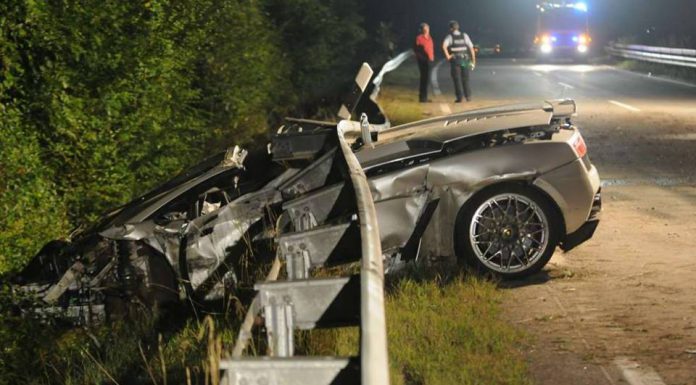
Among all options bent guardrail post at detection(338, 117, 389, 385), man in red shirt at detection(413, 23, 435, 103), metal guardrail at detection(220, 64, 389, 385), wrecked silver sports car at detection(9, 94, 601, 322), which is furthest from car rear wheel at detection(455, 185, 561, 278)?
man in red shirt at detection(413, 23, 435, 103)

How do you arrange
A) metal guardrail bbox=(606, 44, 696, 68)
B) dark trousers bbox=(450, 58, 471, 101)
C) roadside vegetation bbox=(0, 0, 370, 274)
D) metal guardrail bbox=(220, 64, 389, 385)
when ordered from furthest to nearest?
1. metal guardrail bbox=(606, 44, 696, 68)
2. dark trousers bbox=(450, 58, 471, 101)
3. roadside vegetation bbox=(0, 0, 370, 274)
4. metal guardrail bbox=(220, 64, 389, 385)

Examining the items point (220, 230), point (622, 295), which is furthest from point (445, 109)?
point (220, 230)

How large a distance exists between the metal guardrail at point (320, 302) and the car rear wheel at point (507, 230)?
1.20 meters

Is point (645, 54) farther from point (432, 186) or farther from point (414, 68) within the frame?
point (432, 186)

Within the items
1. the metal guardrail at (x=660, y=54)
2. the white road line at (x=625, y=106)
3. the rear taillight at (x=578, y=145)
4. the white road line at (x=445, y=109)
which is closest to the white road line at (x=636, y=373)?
the rear taillight at (x=578, y=145)

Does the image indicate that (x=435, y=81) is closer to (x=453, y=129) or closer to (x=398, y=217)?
(x=453, y=129)

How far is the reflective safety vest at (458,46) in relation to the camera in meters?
25.8

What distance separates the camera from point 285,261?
6371 millimetres

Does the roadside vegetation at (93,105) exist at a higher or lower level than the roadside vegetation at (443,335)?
higher

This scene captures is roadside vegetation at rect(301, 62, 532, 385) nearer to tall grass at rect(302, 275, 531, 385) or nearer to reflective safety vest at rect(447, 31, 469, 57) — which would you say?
tall grass at rect(302, 275, 531, 385)

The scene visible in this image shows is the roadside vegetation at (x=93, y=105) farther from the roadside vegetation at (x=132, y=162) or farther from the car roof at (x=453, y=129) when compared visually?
the car roof at (x=453, y=129)

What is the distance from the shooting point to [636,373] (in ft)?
20.4

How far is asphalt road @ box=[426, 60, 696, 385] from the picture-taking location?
6.44 m

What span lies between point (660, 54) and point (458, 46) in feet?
45.7
